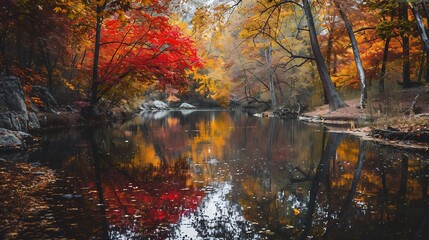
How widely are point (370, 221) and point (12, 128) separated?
386 inches

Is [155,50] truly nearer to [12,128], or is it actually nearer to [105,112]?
[105,112]

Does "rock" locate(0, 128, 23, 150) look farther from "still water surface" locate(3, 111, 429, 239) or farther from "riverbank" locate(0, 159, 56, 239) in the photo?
"riverbank" locate(0, 159, 56, 239)

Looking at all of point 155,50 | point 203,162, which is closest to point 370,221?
point 203,162

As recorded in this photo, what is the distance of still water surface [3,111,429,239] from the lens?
11.3ft

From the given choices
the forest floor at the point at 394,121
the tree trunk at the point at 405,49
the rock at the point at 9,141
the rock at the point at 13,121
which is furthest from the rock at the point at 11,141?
the tree trunk at the point at 405,49

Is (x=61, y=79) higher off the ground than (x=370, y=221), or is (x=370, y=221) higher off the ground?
(x=61, y=79)

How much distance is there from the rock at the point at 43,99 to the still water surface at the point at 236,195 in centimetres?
774

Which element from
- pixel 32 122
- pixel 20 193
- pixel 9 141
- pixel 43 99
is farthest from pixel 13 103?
pixel 20 193

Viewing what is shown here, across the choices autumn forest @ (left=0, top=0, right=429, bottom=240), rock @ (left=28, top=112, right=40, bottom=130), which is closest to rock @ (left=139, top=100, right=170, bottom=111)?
autumn forest @ (left=0, top=0, right=429, bottom=240)

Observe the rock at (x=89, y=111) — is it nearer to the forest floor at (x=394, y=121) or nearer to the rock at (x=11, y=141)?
the rock at (x=11, y=141)

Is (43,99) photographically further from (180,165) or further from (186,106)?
(186,106)

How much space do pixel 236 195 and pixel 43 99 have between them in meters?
13.7

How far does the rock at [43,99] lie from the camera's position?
15056 millimetres

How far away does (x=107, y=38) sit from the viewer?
16828 millimetres
